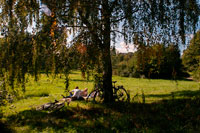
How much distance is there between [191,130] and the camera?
3.94m

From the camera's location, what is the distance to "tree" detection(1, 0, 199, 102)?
4039 mm

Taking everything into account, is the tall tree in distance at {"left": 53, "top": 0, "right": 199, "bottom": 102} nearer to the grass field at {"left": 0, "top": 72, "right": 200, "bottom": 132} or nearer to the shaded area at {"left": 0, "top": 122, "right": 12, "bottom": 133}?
the grass field at {"left": 0, "top": 72, "right": 200, "bottom": 132}

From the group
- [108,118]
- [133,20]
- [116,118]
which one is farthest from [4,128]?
[133,20]

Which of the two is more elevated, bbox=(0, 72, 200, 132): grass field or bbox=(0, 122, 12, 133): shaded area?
bbox=(0, 72, 200, 132): grass field

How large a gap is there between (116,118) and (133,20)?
304 centimetres

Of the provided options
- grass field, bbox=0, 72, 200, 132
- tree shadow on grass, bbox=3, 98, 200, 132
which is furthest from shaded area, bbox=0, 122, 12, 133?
tree shadow on grass, bbox=3, 98, 200, 132

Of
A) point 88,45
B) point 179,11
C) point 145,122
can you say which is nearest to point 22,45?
point 88,45

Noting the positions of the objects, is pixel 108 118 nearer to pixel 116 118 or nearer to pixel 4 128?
pixel 116 118

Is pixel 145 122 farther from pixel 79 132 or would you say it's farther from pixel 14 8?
pixel 14 8

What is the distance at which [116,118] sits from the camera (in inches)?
198

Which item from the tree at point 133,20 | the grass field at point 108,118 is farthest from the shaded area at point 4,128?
the tree at point 133,20

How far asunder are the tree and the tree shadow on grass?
5.76 feet

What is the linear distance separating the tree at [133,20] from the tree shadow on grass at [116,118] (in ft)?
5.76

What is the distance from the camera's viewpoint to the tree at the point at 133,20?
4.04 meters
